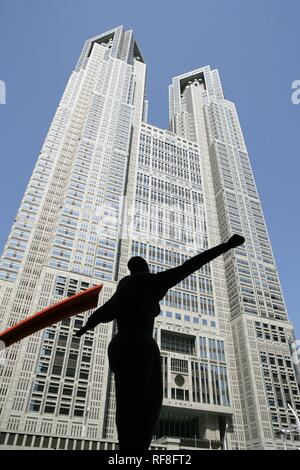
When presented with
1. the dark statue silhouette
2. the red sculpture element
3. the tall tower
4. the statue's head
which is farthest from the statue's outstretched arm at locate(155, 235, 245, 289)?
the tall tower

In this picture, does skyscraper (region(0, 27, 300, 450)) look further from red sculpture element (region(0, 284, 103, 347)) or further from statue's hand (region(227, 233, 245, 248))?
statue's hand (region(227, 233, 245, 248))

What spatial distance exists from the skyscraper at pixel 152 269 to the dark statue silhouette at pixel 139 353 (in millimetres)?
48026

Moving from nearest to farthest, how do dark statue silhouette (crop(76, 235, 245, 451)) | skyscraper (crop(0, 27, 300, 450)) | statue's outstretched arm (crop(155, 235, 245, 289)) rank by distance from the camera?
dark statue silhouette (crop(76, 235, 245, 451))
statue's outstretched arm (crop(155, 235, 245, 289))
skyscraper (crop(0, 27, 300, 450))

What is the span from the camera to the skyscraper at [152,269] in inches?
1978

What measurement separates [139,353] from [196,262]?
1329mm

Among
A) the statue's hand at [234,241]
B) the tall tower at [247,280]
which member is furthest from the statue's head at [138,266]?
the tall tower at [247,280]

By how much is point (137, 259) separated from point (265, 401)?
63.6 metres

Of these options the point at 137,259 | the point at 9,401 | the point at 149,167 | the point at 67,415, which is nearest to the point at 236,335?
the point at 67,415

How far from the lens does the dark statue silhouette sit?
378cm

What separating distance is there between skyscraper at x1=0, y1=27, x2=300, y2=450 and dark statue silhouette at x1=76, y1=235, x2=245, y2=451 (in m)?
48.0

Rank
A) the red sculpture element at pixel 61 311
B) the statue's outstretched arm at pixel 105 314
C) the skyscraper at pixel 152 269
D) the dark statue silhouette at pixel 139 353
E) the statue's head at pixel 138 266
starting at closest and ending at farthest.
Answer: the dark statue silhouette at pixel 139 353 → the statue's outstretched arm at pixel 105 314 → the statue's head at pixel 138 266 → the red sculpture element at pixel 61 311 → the skyscraper at pixel 152 269

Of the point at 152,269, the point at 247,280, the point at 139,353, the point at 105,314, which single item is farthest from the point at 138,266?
the point at 247,280

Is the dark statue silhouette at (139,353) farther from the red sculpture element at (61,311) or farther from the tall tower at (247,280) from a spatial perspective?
the tall tower at (247,280)

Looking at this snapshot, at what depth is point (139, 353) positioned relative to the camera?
404 centimetres
